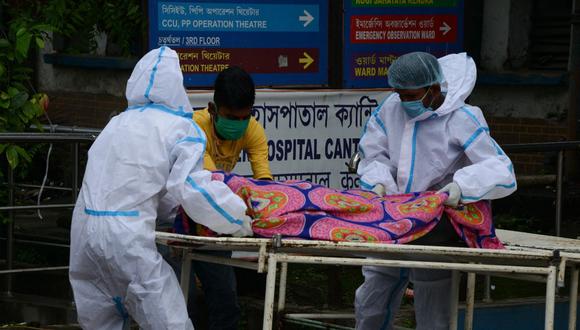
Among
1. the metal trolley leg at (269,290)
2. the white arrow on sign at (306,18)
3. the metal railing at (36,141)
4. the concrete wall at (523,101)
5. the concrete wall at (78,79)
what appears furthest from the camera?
the concrete wall at (78,79)

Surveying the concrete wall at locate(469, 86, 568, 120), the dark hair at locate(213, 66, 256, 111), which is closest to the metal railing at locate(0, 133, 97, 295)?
the dark hair at locate(213, 66, 256, 111)

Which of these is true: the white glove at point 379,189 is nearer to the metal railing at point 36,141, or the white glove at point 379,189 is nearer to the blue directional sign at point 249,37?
the metal railing at point 36,141

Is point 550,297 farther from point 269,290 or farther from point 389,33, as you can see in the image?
point 389,33

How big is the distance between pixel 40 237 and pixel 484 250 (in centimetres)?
570

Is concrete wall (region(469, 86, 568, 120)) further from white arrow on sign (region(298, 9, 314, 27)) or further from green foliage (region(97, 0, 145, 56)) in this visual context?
white arrow on sign (region(298, 9, 314, 27))

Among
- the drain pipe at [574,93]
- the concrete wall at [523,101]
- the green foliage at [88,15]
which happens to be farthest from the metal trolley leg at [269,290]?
the concrete wall at [523,101]

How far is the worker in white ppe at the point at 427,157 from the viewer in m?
4.93

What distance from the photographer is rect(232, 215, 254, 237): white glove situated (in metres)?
4.46

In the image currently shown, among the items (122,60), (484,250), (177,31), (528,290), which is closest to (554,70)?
(528,290)

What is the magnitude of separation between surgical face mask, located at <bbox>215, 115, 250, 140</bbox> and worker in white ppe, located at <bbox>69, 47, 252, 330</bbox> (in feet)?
1.90

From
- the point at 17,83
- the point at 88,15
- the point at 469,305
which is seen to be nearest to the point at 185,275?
the point at 469,305

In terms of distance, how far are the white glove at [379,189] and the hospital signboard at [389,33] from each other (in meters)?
2.54

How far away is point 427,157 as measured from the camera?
17.1 ft

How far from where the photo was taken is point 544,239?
532cm
